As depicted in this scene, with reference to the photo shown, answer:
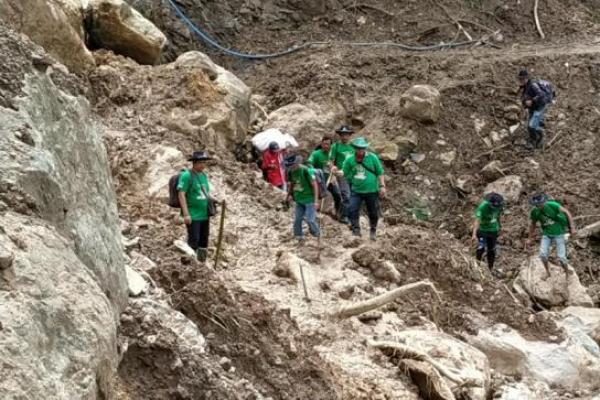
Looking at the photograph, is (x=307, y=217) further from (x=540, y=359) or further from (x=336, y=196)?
(x=540, y=359)

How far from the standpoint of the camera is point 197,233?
29.8 ft

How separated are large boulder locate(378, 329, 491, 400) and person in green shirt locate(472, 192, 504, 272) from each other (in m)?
3.93

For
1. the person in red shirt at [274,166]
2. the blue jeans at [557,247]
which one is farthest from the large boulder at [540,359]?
the person in red shirt at [274,166]

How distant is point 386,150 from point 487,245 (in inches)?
182

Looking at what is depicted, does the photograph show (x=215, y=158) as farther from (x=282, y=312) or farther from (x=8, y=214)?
(x=8, y=214)

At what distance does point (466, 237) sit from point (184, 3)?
9.16 metres

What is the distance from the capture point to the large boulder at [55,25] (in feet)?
39.1

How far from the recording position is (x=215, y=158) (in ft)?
42.4

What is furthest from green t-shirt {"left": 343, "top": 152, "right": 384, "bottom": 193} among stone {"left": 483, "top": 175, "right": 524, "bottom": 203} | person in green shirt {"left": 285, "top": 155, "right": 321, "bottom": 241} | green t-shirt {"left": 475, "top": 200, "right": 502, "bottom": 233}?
stone {"left": 483, "top": 175, "right": 524, "bottom": 203}

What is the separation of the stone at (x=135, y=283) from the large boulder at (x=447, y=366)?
2598 millimetres

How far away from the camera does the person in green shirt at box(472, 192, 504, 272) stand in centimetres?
1163

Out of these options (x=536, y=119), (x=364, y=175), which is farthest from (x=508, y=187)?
(x=364, y=175)

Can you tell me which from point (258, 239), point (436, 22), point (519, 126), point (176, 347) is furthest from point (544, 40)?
point (176, 347)

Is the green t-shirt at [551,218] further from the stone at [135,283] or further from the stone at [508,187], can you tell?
the stone at [135,283]
